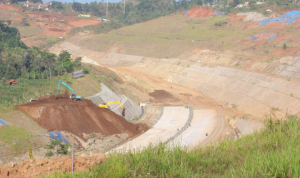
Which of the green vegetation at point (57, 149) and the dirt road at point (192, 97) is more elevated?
the green vegetation at point (57, 149)

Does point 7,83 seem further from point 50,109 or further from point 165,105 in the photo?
point 165,105

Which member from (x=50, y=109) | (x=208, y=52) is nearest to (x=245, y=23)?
(x=208, y=52)

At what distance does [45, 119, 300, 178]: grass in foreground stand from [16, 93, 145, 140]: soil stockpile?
17.6 metres

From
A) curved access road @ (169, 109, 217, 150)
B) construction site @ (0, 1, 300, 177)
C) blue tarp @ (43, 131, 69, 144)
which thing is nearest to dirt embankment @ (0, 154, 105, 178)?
construction site @ (0, 1, 300, 177)

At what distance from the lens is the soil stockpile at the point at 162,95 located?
47938 millimetres

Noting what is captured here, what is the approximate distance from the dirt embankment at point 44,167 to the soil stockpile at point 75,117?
15.3 m

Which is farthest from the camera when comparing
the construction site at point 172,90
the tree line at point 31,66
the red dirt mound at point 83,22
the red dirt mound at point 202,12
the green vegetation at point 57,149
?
the red dirt mound at point 83,22

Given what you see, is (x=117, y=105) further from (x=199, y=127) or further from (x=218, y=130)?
(x=218, y=130)

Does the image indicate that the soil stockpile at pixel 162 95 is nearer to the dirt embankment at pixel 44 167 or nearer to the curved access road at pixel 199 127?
the curved access road at pixel 199 127

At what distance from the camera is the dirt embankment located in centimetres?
1158

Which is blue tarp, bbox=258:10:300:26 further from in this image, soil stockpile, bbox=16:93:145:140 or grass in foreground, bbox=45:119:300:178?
grass in foreground, bbox=45:119:300:178

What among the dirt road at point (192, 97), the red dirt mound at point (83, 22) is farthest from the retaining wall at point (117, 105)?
the red dirt mound at point (83, 22)

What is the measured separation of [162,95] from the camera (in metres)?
49.6

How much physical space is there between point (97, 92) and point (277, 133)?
2802 centimetres
